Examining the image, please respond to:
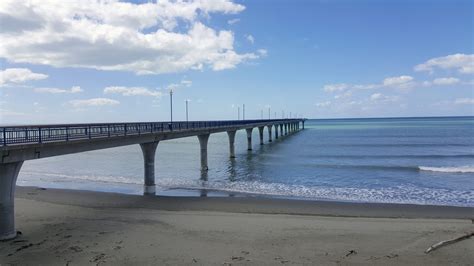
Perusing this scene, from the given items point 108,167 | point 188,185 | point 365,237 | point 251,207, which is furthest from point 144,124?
point 365,237

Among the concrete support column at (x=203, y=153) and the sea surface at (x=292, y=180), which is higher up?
the concrete support column at (x=203, y=153)

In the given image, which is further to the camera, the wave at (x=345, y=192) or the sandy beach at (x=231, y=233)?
the wave at (x=345, y=192)

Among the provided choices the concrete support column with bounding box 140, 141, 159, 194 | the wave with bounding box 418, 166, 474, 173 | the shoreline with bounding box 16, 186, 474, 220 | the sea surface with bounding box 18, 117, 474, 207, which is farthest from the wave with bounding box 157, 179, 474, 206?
the wave with bounding box 418, 166, 474, 173

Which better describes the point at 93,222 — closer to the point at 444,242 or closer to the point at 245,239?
the point at 245,239

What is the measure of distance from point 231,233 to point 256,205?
18.9 ft

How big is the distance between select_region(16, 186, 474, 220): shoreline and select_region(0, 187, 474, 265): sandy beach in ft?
0.16

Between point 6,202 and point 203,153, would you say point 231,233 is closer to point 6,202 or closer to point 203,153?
point 6,202

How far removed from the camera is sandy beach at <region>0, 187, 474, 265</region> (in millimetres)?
11141

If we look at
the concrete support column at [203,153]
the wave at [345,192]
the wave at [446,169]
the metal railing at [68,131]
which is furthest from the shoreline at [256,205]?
the wave at [446,169]

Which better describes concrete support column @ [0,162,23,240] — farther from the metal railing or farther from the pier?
the metal railing

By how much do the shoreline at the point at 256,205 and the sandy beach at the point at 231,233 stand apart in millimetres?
50

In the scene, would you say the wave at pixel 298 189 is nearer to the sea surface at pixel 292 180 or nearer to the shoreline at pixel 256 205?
the sea surface at pixel 292 180

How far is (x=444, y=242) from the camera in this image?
480 inches

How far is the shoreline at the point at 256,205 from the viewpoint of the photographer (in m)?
17.7
